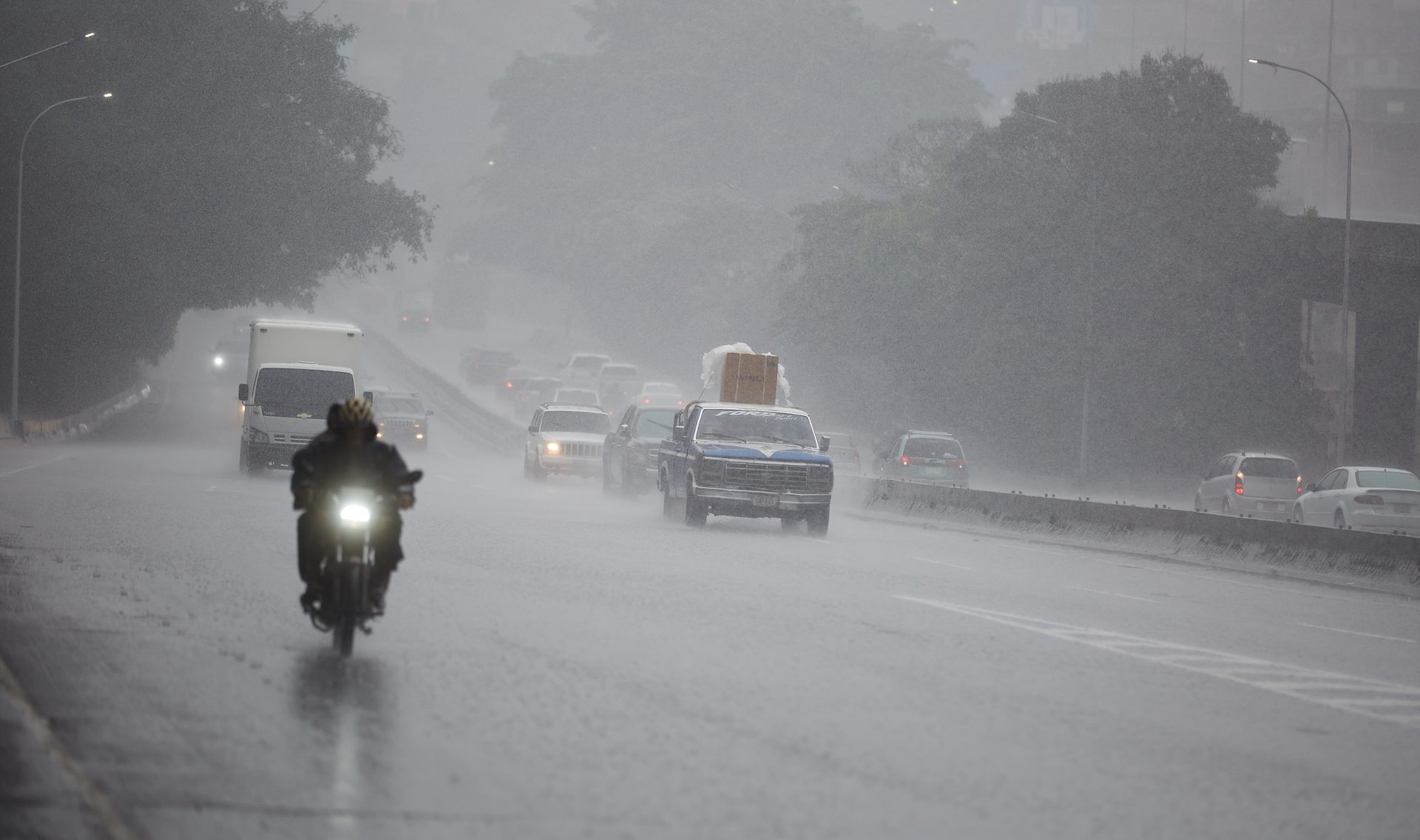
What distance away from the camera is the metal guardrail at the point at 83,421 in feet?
172

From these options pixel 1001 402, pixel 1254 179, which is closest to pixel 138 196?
pixel 1001 402

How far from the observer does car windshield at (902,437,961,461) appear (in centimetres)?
4522

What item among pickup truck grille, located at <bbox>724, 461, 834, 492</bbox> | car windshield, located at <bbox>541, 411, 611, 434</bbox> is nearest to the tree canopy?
car windshield, located at <bbox>541, 411, 611, 434</bbox>

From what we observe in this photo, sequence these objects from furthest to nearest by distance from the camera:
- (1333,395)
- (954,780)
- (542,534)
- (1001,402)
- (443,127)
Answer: (443,127)
(1001,402)
(1333,395)
(542,534)
(954,780)

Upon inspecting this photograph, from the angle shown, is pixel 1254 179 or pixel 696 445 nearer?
pixel 696 445

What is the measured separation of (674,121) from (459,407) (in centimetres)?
4673

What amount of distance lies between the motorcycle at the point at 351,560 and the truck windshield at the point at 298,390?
76.5ft

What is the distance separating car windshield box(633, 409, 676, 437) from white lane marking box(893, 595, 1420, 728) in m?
20.9

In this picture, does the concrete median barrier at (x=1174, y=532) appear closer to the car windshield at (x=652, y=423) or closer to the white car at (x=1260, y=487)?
the car windshield at (x=652, y=423)

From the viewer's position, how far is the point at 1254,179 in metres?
56.6

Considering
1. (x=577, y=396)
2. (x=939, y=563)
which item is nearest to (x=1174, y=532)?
(x=939, y=563)

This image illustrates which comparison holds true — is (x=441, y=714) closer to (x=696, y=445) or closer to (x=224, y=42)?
(x=696, y=445)

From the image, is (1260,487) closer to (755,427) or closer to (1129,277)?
(755,427)

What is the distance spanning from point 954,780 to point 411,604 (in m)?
7.08
